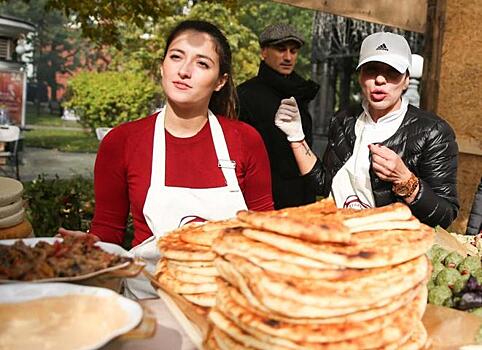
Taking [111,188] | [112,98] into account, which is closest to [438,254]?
[111,188]

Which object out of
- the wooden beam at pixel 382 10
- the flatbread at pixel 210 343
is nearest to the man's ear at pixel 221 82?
the flatbread at pixel 210 343

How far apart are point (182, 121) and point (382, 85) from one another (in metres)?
0.91

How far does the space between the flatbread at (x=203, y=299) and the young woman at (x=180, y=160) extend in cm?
54

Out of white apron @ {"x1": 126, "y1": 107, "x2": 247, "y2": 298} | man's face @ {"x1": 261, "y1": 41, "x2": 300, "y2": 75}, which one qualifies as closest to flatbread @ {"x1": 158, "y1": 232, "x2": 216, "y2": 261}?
white apron @ {"x1": 126, "y1": 107, "x2": 247, "y2": 298}

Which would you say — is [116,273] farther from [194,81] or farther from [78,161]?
[78,161]

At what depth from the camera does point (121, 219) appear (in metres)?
2.28

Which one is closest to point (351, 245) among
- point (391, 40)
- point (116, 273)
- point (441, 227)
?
point (116, 273)

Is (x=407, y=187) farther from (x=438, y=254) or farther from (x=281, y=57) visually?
(x=281, y=57)

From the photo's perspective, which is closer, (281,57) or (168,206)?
(168,206)

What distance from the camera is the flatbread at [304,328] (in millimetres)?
1198

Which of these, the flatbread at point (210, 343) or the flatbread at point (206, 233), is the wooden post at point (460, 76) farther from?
the flatbread at point (210, 343)

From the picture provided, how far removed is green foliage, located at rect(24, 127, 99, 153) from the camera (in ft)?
69.1

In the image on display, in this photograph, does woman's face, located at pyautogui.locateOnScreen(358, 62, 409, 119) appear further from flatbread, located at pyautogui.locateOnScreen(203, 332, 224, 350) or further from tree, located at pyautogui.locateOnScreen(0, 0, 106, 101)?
tree, located at pyautogui.locateOnScreen(0, 0, 106, 101)

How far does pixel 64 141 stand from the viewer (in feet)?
77.7
